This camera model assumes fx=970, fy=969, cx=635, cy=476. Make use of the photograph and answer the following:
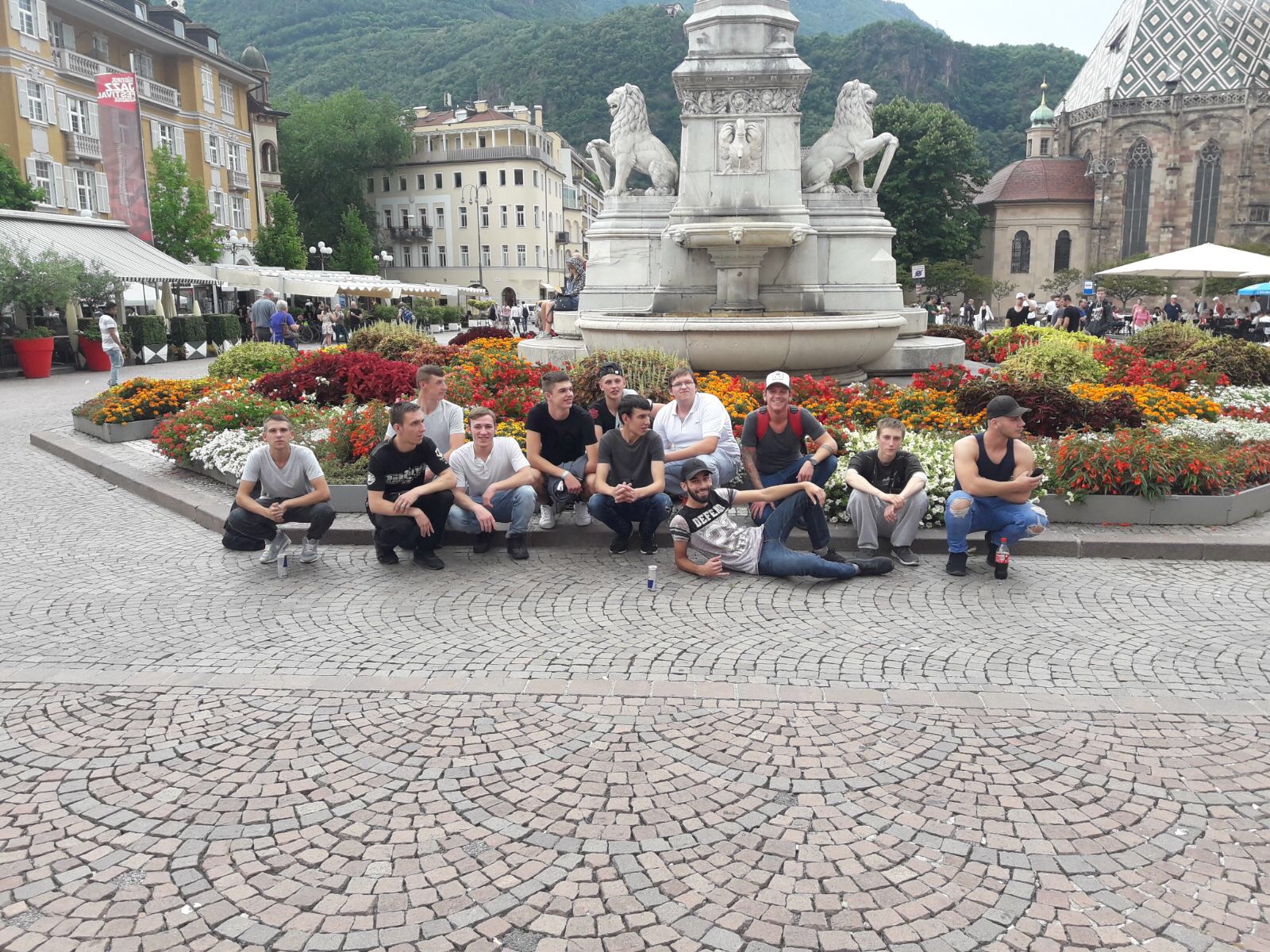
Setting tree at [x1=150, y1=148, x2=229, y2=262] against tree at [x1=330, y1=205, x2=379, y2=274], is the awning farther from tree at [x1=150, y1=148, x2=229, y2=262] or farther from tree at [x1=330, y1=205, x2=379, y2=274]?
tree at [x1=330, y1=205, x2=379, y2=274]

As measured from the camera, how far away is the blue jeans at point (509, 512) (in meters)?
7.99

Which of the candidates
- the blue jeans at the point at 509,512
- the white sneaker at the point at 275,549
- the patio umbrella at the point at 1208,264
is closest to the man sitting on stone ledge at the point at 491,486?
the blue jeans at the point at 509,512

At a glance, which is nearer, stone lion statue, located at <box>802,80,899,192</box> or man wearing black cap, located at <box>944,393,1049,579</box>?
man wearing black cap, located at <box>944,393,1049,579</box>

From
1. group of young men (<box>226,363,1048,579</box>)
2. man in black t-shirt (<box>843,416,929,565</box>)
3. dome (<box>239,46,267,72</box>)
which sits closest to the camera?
group of young men (<box>226,363,1048,579</box>)

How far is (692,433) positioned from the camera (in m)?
8.59

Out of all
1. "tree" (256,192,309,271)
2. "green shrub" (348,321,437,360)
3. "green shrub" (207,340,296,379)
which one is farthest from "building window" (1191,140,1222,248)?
"green shrub" (207,340,296,379)

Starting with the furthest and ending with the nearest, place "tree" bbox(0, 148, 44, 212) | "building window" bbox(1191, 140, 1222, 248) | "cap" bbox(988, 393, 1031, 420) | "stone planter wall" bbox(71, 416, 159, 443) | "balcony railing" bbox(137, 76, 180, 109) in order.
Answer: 1. "building window" bbox(1191, 140, 1222, 248)
2. "balcony railing" bbox(137, 76, 180, 109)
3. "tree" bbox(0, 148, 44, 212)
4. "stone planter wall" bbox(71, 416, 159, 443)
5. "cap" bbox(988, 393, 1031, 420)

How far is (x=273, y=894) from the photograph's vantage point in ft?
11.5

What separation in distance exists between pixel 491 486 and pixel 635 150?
10.2 meters

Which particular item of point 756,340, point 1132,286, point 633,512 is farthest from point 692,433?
point 1132,286

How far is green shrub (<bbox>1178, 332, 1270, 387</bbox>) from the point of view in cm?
1414

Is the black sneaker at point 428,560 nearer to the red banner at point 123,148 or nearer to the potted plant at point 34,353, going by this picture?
the potted plant at point 34,353

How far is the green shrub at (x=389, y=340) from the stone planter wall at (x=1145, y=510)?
11129mm

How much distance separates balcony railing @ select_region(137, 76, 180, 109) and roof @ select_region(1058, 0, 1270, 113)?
217 feet
